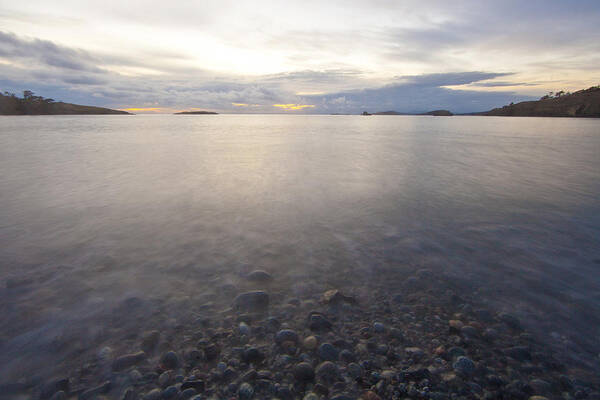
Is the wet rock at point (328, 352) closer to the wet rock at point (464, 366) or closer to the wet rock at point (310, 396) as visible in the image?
the wet rock at point (310, 396)

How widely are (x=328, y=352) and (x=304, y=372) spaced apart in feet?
1.08

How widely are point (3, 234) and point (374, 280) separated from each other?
685 cm

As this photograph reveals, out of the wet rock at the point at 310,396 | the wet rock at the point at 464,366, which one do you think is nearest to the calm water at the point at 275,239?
the wet rock at the point at 464,366

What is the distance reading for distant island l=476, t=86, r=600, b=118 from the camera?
118438 millimetres

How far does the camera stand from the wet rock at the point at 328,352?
8.82 feet

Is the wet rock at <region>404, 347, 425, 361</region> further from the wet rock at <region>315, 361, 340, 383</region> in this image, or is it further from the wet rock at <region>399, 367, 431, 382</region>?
the wet rock at <region>315, 361, 340, 383</region>

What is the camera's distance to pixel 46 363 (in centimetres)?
261

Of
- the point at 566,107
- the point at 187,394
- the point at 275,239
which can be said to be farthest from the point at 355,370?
the point at 566,107

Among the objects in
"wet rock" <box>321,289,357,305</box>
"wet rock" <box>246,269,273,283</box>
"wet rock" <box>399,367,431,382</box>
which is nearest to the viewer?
"wet rock" <box>399,367,431,382</box>

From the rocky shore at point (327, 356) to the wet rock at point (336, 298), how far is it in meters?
0.01

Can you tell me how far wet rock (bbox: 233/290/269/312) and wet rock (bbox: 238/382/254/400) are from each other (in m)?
1.02

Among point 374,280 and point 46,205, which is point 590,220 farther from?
point 46,205

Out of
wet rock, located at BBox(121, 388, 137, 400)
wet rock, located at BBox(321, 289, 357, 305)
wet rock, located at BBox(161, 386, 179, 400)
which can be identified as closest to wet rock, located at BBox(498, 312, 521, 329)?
wet rock, located at BBox(321, 289, 357, 305)

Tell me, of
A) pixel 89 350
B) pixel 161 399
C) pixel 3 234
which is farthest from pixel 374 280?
pixel 3 234
